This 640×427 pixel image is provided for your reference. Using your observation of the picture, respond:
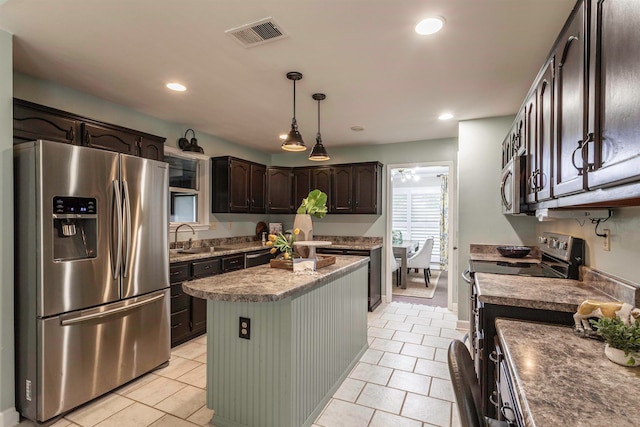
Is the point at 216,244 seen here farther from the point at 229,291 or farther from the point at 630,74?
the point at 630,74

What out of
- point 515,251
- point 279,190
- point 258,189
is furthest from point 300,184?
point 515,251

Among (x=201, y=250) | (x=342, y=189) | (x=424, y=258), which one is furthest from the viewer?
(x=424, y=258)

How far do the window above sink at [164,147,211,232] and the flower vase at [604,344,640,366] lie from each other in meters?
4.10

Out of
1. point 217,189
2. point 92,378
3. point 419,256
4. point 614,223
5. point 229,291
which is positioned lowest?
point 92,378

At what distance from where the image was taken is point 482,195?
147 inches

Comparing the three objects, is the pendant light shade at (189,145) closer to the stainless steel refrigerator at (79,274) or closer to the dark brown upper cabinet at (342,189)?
the stainless steel refrigerator at (79,274)

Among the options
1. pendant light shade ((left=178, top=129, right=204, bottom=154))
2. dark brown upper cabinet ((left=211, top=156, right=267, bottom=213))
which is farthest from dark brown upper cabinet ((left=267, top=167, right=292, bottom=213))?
pendant light shade ((left=178, top=129, right=204, bottom=154))

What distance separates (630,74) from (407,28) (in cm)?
137

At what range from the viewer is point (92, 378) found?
229 centimetres

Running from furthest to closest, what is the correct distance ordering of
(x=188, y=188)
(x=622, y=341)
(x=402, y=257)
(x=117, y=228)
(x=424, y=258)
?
(x=424, y=258) → (x=402, y=257) → (x=188, y=188) → (x=117, y=228) → (x=622, y=341)

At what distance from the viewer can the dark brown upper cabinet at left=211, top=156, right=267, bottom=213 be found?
4527 millimetres

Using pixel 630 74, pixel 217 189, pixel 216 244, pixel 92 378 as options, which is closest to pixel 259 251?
pixel 216 244

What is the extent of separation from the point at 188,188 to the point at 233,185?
23.7 inches

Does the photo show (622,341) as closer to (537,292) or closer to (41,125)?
(537,292)
